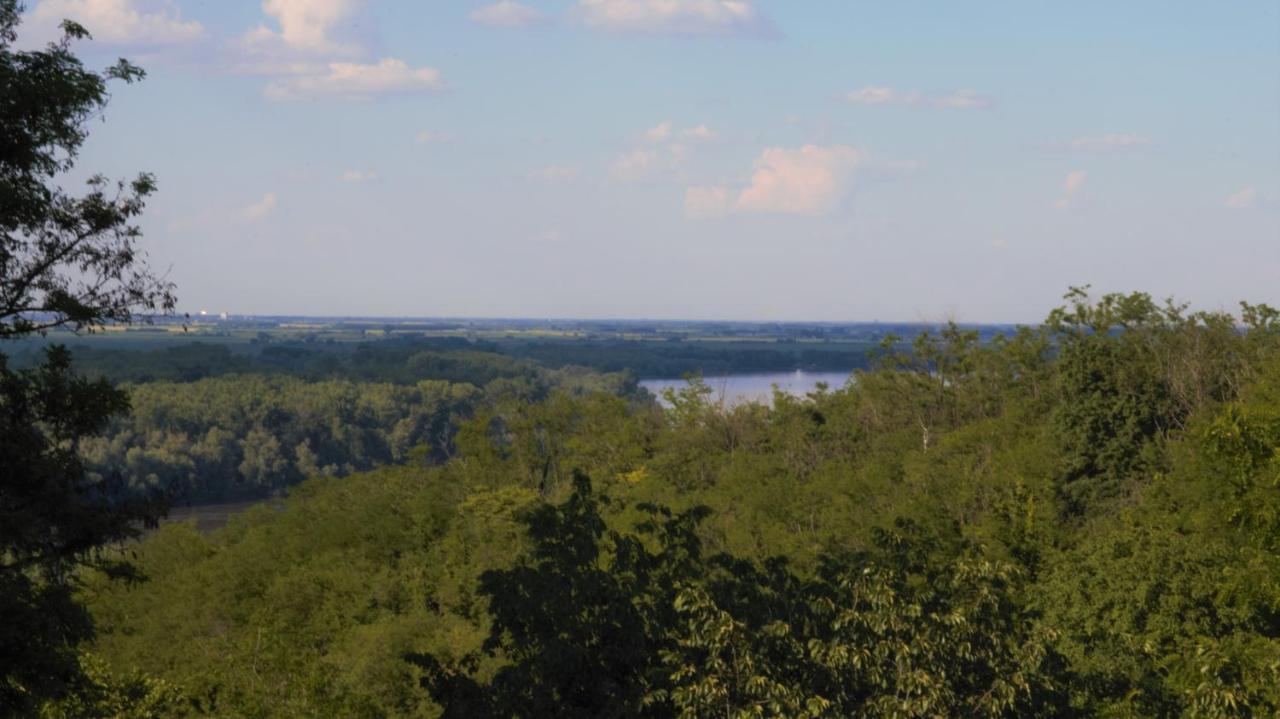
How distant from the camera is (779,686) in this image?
12797 millimetres

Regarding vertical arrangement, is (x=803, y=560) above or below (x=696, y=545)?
below

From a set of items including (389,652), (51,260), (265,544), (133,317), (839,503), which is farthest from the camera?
(265,544)

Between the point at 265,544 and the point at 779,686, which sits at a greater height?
the point at 779,686

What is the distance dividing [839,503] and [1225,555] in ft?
65.3

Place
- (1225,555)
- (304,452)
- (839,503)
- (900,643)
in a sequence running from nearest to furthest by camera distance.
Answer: (900,643) → (1225,555) → (839,503) → (304,452)

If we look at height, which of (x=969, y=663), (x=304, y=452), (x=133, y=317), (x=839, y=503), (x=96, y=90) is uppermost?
(x=96, y=90)

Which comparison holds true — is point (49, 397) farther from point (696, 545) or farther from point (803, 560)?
point (803, 560)

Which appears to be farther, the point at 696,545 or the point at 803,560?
the point at 803,560

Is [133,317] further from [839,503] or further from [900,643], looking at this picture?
[839,503]

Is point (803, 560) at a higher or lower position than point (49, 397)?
lower

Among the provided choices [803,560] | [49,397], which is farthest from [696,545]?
[803,560]

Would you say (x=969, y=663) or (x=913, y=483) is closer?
(x=969, y=663)

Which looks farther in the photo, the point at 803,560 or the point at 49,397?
the point at 803,560

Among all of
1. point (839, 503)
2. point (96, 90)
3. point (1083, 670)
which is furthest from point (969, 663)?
point (839, 503)
